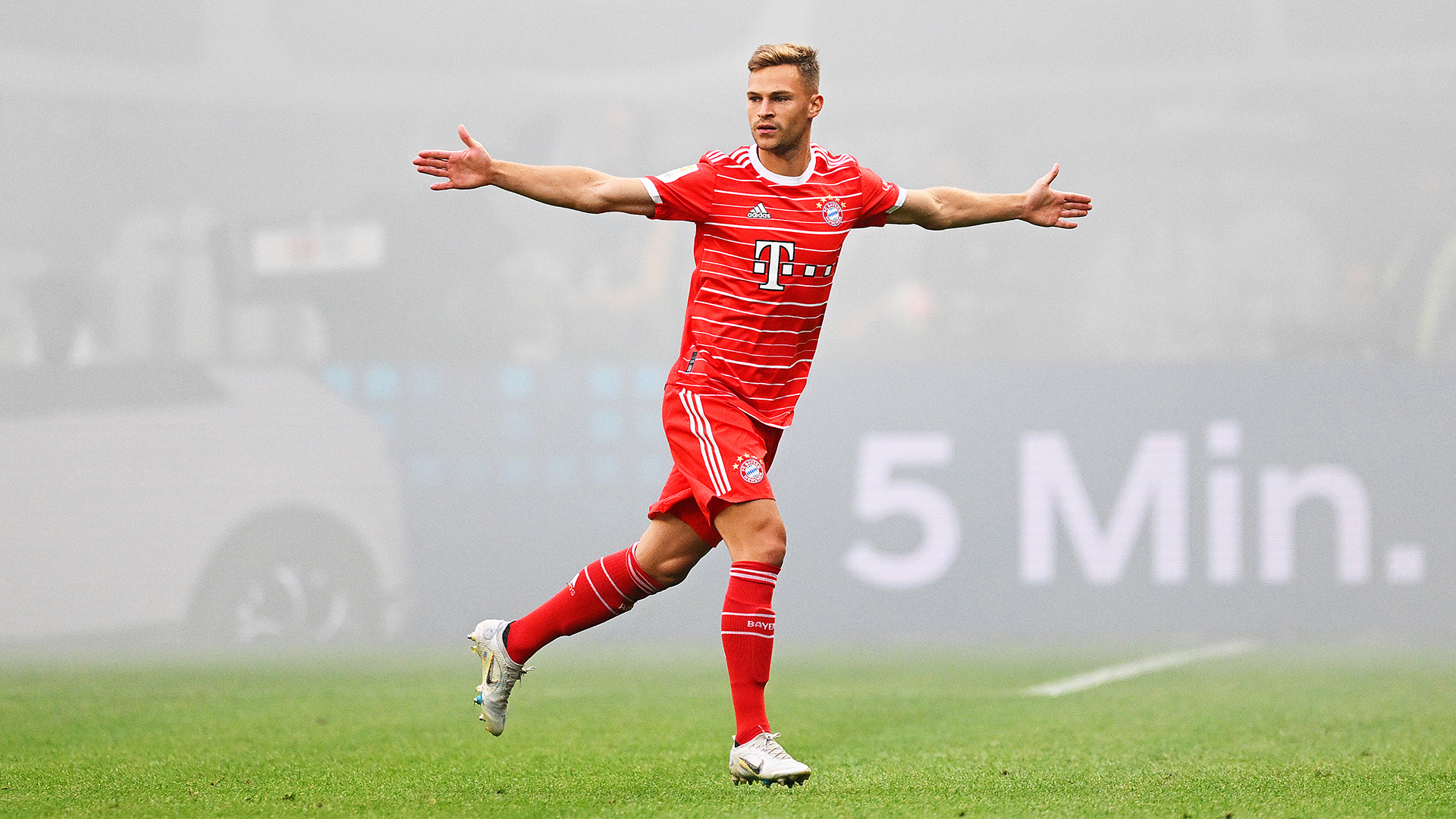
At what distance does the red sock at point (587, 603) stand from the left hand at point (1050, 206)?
5.43 ft

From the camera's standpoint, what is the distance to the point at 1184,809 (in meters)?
4.03

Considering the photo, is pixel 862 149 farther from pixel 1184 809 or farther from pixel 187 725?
pixel 1184 809

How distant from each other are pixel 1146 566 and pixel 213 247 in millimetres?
7207

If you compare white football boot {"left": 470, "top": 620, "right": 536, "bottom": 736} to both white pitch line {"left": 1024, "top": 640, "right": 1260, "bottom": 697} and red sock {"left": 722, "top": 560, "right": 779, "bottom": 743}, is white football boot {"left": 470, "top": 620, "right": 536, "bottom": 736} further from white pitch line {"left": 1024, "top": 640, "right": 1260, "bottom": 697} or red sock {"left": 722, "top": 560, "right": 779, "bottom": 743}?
white pitch line {"left": 1024, "top": 640, "right": 1260, "bottom": 697}

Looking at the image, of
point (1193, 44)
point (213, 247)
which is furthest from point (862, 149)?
point (213, 247)

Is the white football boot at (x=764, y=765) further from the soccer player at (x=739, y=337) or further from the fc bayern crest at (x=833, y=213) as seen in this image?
the fc bayern crest at (x=833, y=213)

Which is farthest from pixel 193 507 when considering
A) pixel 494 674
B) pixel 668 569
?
pixel 668 569

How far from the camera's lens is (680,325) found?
12.4 meters

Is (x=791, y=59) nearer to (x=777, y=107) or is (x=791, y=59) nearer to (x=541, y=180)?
(x=777, y=107)

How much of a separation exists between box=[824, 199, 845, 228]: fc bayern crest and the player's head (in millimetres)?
203

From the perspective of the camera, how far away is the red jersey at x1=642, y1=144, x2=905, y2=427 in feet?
15.4

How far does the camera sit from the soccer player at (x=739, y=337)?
4527 millimetres

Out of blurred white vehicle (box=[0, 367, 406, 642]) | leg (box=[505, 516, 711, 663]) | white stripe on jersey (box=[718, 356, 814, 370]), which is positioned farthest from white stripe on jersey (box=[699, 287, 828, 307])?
blurred white vehicle (box=[0, 367, 406, 642])

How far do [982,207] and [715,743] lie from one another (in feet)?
6.62
